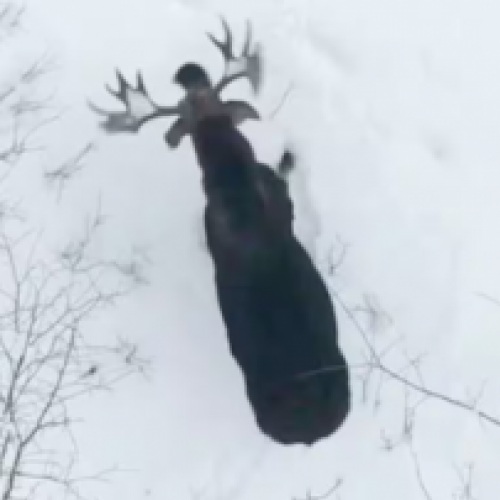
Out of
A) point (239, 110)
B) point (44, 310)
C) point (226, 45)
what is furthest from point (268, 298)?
point (226, 45)

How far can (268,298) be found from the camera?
710 cm

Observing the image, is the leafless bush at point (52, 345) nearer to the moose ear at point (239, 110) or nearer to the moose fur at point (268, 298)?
the moose fur at point (268, 298)

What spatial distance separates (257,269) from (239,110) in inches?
47.7

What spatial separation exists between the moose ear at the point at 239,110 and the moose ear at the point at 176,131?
319mm

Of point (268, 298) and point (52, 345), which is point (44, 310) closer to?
point (52, 345)

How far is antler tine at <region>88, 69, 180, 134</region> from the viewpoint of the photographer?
24.7 ft

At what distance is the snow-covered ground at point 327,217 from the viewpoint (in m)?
7.63

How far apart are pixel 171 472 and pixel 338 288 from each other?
69.9 inches

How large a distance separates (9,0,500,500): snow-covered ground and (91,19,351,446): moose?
39cm

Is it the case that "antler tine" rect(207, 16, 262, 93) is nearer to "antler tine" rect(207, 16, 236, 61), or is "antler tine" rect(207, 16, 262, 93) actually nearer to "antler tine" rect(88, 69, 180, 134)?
"antler tine" rect(207, 16, 236, 61)

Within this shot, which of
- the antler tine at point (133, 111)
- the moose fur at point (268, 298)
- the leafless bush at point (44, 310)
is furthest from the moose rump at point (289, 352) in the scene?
the antler tine at point (133, 111)

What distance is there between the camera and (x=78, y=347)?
7.76 m

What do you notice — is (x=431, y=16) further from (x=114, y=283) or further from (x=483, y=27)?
(x=114, y=283)

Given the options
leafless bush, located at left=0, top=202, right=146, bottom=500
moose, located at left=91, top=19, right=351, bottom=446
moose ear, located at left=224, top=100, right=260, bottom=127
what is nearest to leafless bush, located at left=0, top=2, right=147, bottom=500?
leafless bush, located at left=0, top=202, right=146, bottom=500
